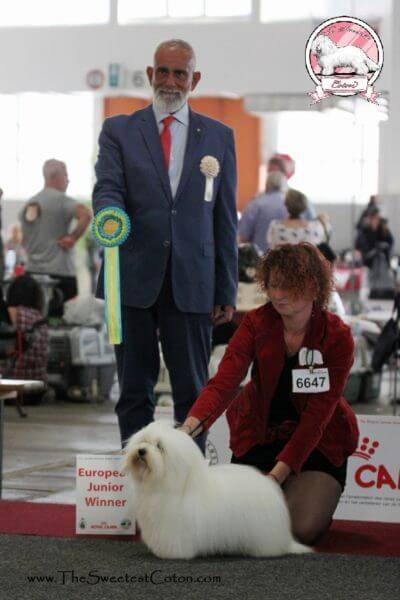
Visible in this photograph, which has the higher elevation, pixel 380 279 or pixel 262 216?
pixel 262 216

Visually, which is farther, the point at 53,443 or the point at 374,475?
the point at 53,443

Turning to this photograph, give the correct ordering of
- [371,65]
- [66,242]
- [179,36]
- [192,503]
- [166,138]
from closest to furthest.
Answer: [192,503]
[166,138]
[371,65]
[66,242]
[179,36]

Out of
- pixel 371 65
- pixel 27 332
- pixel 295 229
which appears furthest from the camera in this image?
pixel 295 229

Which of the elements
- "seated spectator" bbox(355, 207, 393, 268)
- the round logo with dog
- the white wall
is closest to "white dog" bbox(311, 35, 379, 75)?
the round logo with dog

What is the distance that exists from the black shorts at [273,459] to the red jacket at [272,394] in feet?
0.05

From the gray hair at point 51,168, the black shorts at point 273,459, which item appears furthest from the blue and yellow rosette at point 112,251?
the gray hair at point 51,168

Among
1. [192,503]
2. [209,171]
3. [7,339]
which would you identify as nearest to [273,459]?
[192,503]

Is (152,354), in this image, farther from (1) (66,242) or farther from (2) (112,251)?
(1) (66,242)

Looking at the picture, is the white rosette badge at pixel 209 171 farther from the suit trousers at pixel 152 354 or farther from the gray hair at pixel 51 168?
the gray hair at pixel 51 168

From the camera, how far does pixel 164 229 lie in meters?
3.38

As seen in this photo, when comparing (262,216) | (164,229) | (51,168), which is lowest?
(262,216)

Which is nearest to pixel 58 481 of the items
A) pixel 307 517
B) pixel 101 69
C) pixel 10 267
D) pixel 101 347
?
pixel 307 517

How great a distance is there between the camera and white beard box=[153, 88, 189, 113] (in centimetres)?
337

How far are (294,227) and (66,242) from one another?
1.34 metres
